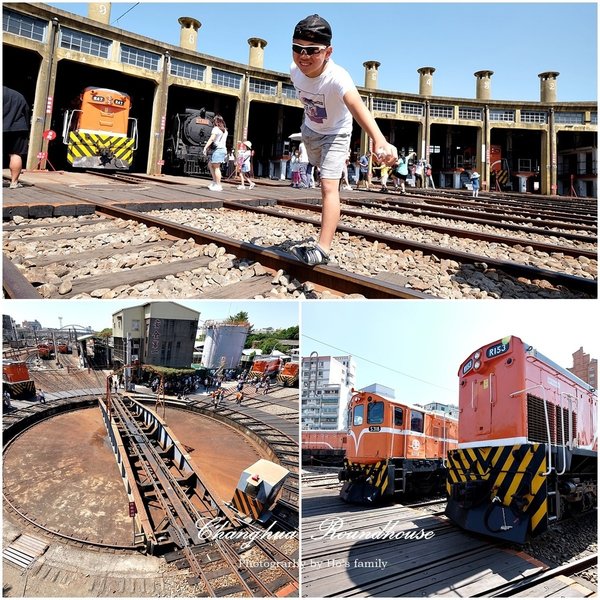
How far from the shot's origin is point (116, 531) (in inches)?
134

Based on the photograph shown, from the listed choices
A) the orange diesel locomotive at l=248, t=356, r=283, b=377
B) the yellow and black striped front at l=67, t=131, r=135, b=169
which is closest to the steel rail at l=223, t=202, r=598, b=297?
the orange diesel locomotive at l=248, t=356, r=283, b=377

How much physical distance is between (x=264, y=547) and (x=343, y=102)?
3069 millimetres

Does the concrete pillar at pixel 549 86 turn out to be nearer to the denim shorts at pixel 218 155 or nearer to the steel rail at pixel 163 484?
the denim shorts at pixel 218 155

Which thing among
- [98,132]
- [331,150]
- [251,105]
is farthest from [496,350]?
[251,105]

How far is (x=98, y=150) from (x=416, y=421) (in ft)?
39.6

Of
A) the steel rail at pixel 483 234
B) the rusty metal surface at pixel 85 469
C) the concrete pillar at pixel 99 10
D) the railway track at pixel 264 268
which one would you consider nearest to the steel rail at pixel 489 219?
the steel rail at pixel 483 234

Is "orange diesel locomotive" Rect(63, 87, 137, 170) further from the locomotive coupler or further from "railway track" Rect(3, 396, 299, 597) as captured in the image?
the locomotive coupler

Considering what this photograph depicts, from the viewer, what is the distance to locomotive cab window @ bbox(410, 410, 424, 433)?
19.6 ft

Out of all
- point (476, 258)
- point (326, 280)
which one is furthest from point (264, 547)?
point (476, 258)

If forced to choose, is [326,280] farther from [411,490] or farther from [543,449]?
[411,490]

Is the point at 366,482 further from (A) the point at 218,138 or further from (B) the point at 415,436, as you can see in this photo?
(A) the point at 218,138

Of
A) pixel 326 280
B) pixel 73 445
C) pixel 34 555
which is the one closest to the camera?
pixel 34 555

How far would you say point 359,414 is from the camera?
18.9 ft

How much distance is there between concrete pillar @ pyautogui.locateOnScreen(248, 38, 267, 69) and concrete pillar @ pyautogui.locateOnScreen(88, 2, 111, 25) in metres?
5.90
